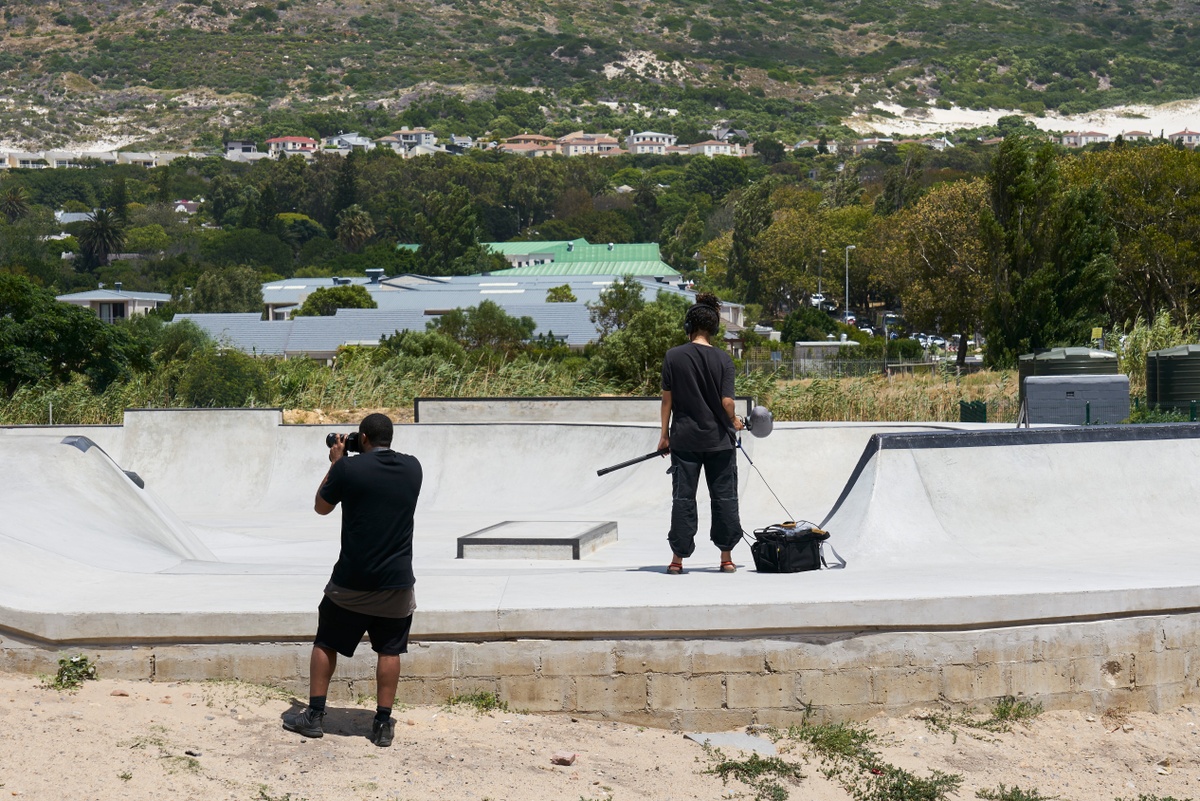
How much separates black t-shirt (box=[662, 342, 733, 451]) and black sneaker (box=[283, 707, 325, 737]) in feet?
8.49

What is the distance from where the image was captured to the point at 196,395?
24.3 m

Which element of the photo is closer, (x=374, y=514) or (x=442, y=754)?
(x=374, y=514)

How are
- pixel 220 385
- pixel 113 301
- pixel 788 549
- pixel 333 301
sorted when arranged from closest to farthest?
pixel 788 549 → pixel 220 385 → pixel 333 301 → pixel 113 301

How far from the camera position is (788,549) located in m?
7.58

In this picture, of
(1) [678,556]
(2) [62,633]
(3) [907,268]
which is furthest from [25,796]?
(3) [907,268]

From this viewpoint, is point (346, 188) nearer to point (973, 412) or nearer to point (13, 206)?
→ point (13, 206)

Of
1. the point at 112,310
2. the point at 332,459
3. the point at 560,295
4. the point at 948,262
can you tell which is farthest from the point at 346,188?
the point at 332,459

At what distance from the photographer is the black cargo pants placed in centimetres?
723

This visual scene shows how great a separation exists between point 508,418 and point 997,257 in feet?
72.5

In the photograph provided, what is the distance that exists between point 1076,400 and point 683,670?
12.7m

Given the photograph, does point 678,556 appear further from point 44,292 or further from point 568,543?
point 44,292

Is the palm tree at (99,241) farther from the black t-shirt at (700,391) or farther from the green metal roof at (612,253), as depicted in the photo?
the black t-shirt at (700,391)

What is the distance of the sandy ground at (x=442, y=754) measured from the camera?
502 centimetres

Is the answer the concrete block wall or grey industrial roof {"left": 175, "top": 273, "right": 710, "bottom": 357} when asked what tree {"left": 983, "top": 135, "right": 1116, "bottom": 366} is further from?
the concrete block wall
